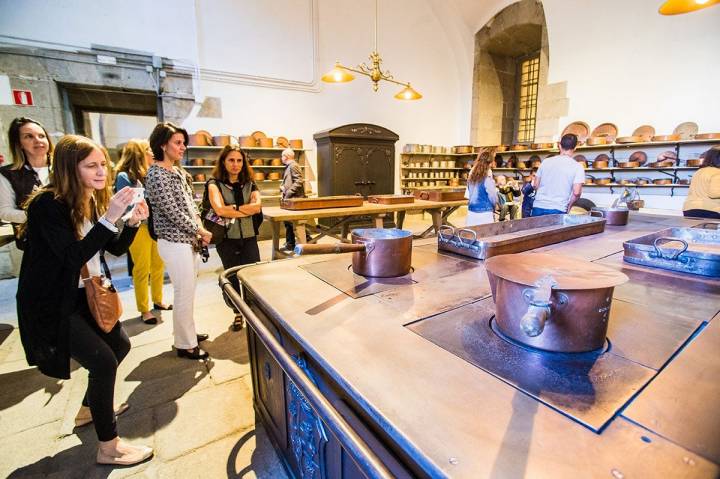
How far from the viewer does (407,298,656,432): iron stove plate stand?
1.93 ft

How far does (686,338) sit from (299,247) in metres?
1.00

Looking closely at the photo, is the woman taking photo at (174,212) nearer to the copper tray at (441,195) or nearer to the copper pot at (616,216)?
the copper pot at (616,216)

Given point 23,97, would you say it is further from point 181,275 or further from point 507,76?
point 507,76

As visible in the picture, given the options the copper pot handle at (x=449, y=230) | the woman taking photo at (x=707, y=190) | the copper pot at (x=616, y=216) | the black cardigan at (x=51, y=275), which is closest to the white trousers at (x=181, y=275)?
the black cardigan at (x=51, y=275)

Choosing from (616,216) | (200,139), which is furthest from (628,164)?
(200,139)

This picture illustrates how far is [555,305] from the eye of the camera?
2.30 ft

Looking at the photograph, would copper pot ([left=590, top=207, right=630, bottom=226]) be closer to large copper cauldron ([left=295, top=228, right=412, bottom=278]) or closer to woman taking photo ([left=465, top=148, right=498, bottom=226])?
woman taking photo ([left=465, top=148, right=498, bottom=226])

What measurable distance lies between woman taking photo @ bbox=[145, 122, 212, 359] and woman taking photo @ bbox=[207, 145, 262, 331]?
0.34 m

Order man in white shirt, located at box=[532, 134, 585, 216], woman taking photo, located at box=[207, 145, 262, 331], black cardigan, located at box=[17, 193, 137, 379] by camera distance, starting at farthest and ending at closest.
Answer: man in white shirt, located at box=[532, 134, 585, 216] → woman taking photo, located at box=[207, 145, 262, 331] → black cardigan, located at box=[17, 193, 137, 379]

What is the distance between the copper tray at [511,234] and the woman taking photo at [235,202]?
1.63 meters

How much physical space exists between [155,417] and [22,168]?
6.76ft

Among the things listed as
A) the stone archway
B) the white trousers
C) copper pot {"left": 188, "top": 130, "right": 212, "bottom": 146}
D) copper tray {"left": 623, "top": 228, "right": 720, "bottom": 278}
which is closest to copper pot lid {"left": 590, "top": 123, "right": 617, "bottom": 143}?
the stone archway

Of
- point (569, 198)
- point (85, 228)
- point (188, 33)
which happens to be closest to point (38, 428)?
point (85, 228)

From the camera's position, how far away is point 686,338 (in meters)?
0.83
